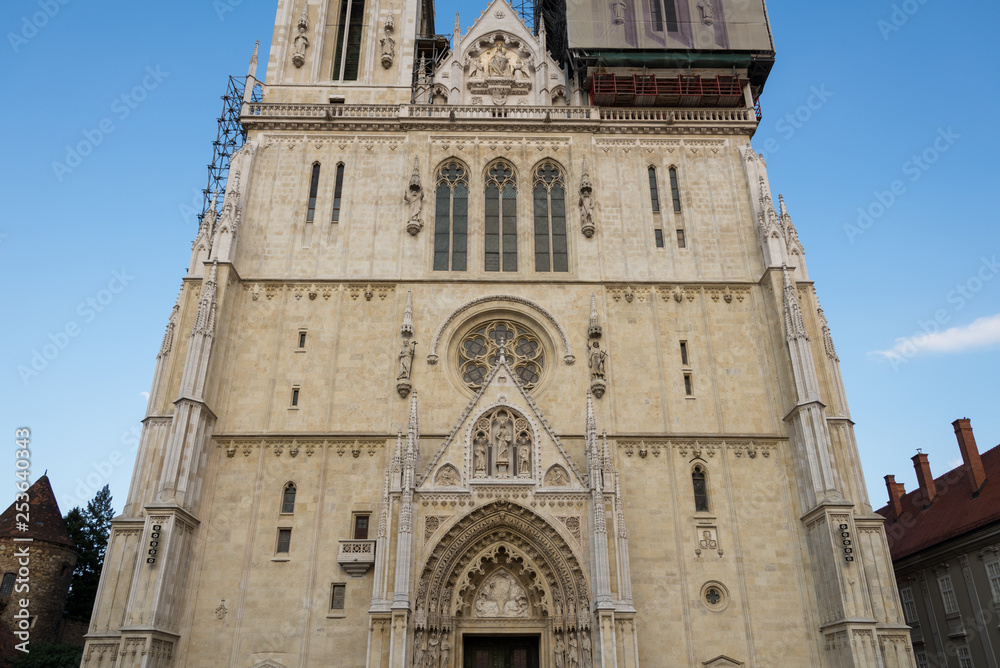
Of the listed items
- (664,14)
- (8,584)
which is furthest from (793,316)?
(8,584)

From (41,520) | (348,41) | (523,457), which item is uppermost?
(348,41)

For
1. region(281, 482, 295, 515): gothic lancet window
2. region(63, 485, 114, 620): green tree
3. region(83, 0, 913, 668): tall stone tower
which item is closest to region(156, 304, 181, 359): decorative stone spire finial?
region(83, 0, 913, 668): tall stone tower

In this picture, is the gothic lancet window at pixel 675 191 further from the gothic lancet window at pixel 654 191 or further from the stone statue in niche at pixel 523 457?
the stone statue in niche at pixel 523 457

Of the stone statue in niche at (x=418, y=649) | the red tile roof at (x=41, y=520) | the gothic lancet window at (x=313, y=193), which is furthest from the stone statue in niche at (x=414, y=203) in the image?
the red tile roof at (x=41, y=520)

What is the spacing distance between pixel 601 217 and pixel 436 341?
684 cm

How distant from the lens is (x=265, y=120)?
960 inches

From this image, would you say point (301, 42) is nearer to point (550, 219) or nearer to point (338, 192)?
point (338, 192)

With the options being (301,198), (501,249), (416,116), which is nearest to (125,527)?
(301,198)

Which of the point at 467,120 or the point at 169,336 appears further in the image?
the point at 467,120

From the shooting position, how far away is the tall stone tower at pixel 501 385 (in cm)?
1739

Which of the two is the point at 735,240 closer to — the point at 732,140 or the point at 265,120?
the point at 732,140

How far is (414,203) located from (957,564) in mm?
21536

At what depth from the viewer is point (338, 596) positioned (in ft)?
59.5

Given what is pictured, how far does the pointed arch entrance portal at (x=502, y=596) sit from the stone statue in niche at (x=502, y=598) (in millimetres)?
24
